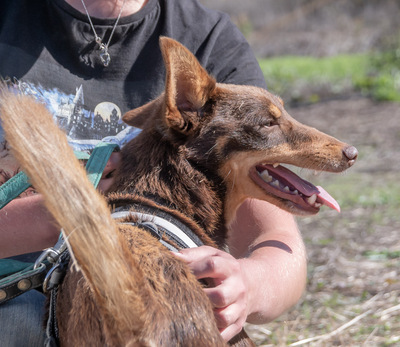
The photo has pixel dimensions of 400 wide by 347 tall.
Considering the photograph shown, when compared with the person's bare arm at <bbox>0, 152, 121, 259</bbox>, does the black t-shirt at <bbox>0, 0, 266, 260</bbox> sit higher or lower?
higher

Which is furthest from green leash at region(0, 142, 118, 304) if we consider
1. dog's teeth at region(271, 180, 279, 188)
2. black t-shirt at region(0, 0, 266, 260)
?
dog's teeth at region(271, 180, 279, 188)

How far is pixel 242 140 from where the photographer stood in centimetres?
238

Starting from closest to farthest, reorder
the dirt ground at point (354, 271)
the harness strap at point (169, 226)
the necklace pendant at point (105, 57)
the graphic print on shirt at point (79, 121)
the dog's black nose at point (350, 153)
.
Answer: the harness strap at point (169, 226)
the dog's black nose at point (350, 153)
the graphic print on shirt at point (79, 121)
the necklace pendant at point (105, 57)
the dirt ground at point (354, 271)

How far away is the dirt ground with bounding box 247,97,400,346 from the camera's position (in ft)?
11.5

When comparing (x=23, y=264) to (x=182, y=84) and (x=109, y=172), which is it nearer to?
(x=109, y=172)

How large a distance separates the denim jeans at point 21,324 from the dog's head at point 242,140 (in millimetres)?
A: 768

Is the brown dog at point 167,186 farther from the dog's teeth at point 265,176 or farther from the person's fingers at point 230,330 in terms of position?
the person's fingers at point 230,330

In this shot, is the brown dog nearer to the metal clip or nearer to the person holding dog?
the metal clip

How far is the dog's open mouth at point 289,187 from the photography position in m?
2.39

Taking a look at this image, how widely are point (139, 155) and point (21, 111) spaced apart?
689 millimetres

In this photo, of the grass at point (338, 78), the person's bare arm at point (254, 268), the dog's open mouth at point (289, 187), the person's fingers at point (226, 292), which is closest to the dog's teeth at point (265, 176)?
the dog's open mouth at point (289, 187)

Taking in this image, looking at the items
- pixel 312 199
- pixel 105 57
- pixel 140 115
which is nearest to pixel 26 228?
pixel 140 115

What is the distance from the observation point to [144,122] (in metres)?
2.49

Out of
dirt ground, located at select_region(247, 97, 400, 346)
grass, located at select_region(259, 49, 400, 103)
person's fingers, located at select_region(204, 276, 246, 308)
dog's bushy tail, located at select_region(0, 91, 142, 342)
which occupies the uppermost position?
dog's bushy tail, located at select_region(0, 91, 142, 342)
